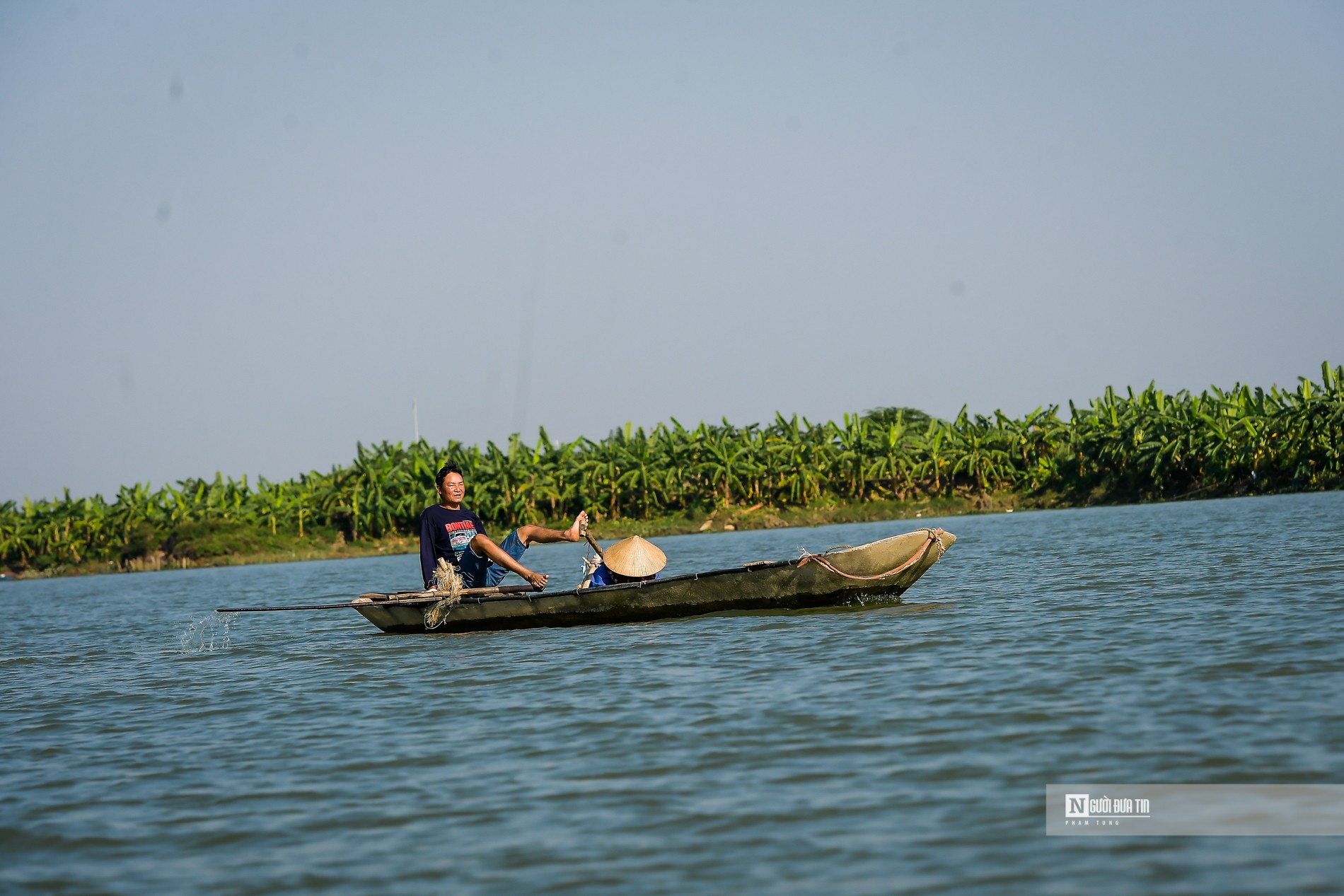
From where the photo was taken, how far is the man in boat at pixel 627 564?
13.2 m

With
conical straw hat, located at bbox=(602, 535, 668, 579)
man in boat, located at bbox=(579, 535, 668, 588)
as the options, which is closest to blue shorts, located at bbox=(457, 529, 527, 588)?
man in boat, located at bbox=(579, 535, 668, 588)

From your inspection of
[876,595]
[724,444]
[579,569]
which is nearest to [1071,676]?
[876,595]

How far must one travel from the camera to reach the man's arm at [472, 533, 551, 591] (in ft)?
41.4

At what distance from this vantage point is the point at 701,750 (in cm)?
711

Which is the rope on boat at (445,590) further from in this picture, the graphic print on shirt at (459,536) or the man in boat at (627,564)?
the man in boat at (627,564)

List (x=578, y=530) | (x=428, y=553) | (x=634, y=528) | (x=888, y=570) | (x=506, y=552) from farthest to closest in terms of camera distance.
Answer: (x=634, y=528)
(x=428, y=553)
(x=506, y=552)
(x=888, y=570)
(x=578, y=530)

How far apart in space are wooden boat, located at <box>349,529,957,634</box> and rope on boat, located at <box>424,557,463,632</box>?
0.02m

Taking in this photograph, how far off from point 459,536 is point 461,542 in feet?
0.25

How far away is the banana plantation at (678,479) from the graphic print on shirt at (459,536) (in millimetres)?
31601

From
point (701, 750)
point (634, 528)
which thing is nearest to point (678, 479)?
point (634, 528)

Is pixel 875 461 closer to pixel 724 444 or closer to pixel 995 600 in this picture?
pixel 724 444

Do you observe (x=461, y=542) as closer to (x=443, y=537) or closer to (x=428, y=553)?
(x=443, y=537)

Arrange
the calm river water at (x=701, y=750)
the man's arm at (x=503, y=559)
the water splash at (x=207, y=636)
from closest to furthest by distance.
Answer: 1. the calm river water at (x=701, y=750)
2. the man's arm at (x=503, y=559)
3. the water splash at (x=207, y=636)

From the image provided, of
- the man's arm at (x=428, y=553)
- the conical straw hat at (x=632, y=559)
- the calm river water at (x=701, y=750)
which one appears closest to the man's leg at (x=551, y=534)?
the conical straw hat at (x=632, y=559)
